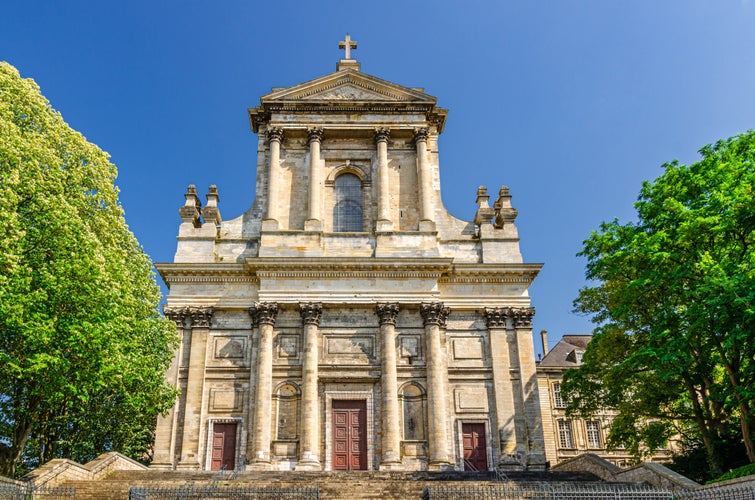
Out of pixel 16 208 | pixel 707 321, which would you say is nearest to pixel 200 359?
pixel 16 208

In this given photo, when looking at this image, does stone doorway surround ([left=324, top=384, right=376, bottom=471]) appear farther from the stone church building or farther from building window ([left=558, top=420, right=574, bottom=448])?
building window ([left=558, top=420, right=574, bottom=448])

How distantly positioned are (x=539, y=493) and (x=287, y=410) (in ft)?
36.6

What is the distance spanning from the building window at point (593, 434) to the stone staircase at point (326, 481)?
20769mm

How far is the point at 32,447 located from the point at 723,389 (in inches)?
962

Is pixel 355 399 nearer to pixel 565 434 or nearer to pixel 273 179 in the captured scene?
pixel 273 179

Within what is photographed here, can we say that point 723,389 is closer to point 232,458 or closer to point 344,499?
point 344,499

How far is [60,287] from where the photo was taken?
15062 mm

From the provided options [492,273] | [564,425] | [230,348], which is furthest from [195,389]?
[564,425]

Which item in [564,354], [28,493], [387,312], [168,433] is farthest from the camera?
[564,354]

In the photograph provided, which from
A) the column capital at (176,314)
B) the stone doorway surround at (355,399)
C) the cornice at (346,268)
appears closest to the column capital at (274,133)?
the cornice at (346,268)

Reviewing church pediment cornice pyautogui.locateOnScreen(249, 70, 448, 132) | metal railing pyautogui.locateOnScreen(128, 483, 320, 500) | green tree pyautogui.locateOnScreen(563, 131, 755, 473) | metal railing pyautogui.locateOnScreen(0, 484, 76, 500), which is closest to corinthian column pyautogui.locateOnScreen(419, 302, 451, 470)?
green tree pyautogui.locateOnScreen(563, 131, 755, 473)

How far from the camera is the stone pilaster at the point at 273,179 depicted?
88.1 ft

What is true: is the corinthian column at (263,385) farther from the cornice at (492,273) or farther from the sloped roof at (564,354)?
the sloped roof at (564,354)

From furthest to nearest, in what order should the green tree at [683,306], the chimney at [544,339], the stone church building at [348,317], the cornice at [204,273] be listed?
the chimney at [544,339]
the cornice at [204,273]
the stone church building at [348,317]
the green tree at [683,306]
